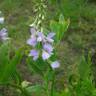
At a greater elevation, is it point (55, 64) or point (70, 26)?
point (55, 64)

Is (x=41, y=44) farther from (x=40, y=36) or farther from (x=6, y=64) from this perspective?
(x=6, y=64)

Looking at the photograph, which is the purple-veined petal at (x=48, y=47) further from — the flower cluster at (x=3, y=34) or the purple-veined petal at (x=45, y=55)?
the flower cluster at (x=3, y=34)

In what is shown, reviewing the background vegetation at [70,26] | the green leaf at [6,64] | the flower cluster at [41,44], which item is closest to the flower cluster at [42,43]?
the flower cluster at [41,44]

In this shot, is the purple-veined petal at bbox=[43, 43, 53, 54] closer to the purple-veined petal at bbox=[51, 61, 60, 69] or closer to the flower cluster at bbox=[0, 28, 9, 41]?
the purple-veined petal at bbox=[51, 61, 60, 69]

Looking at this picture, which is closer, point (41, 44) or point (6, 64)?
point (41, 44)

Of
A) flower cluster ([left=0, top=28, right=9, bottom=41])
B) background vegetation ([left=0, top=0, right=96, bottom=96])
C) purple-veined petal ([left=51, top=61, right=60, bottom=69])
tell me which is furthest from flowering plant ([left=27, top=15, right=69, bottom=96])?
background vegetation ([left=0, top=0, right=96, bottom=96])

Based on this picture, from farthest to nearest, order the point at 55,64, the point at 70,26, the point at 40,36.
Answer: the point at 70,26
the point at 55,64
the point at 40,36

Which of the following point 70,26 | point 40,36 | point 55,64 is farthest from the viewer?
point 70,26

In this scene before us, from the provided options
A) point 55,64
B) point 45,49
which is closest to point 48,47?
point 45,49
